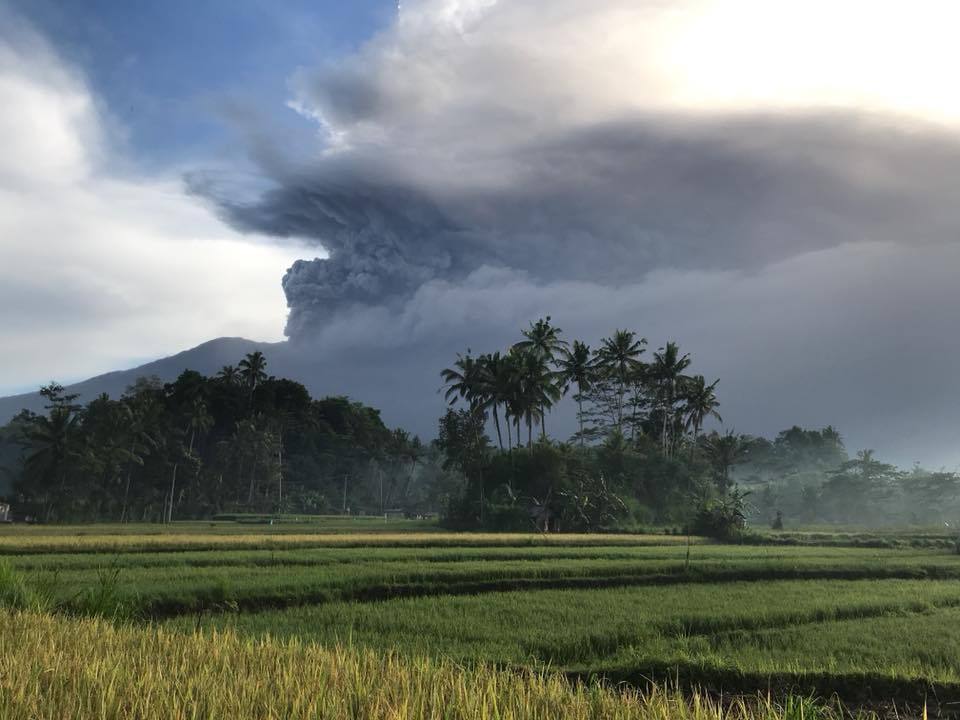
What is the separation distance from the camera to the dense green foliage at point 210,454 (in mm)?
57469

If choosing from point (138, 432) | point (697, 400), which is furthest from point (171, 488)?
point (697, 400)

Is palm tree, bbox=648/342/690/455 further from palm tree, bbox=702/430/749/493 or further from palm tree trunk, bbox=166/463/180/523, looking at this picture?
palm tree trunk, bbox=166/463/180/523

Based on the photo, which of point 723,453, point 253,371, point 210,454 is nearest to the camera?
point 723,453

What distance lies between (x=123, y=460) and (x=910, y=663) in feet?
205

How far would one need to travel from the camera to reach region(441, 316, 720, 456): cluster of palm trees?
182 ft

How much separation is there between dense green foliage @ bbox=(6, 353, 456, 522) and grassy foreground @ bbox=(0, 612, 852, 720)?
5772 cm

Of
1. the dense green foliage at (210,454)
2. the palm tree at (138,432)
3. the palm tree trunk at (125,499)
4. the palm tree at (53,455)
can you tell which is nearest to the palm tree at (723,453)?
the dense green foliage at (210,454)

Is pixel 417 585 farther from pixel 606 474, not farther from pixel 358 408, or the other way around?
pixel 358 408

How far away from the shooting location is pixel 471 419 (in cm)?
5741

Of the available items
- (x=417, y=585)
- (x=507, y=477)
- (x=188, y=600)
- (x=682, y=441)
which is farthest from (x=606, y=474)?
(x=188, y=600)

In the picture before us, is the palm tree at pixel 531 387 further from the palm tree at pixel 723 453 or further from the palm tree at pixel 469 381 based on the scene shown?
the palm tree at pixel 723 453

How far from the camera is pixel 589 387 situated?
68.7 m

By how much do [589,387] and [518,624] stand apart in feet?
186

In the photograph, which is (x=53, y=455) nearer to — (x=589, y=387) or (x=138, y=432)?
(x=138, y=432)
